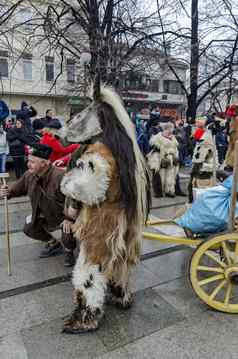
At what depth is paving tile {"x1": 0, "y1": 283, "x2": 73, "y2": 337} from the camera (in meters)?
2.30

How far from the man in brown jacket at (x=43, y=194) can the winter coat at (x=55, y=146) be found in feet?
2.96

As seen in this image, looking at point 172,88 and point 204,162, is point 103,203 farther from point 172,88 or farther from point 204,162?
point 172,88

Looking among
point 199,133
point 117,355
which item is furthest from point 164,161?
point 117,355

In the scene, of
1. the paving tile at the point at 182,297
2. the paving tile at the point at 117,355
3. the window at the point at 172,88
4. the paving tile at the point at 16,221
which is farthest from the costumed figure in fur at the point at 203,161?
the window at the point at 172,88

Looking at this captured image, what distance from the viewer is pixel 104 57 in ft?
24.1

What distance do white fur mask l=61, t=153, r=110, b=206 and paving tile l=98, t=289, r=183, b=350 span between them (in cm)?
100

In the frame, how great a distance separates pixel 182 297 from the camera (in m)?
2.67

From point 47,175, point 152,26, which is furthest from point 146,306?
point 152,26

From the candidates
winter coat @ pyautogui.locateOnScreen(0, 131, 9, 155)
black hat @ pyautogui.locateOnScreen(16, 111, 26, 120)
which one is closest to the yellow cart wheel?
winter coat @ pyautogui.locateOnScreen(0, 131, 9, 155)

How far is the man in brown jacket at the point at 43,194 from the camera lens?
10.1 feet

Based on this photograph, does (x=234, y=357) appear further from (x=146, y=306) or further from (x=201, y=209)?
(x=201, y=209)

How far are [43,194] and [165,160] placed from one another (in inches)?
139

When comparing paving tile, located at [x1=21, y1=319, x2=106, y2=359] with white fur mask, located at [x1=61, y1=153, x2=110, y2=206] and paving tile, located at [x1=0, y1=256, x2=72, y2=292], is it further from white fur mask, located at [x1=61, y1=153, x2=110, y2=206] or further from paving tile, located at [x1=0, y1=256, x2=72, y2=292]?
white fur mask, located at [x1=61, y1=153, x2=110, y2=206]

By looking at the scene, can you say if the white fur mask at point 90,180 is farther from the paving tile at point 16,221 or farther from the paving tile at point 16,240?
the paving tile at point 16,221
